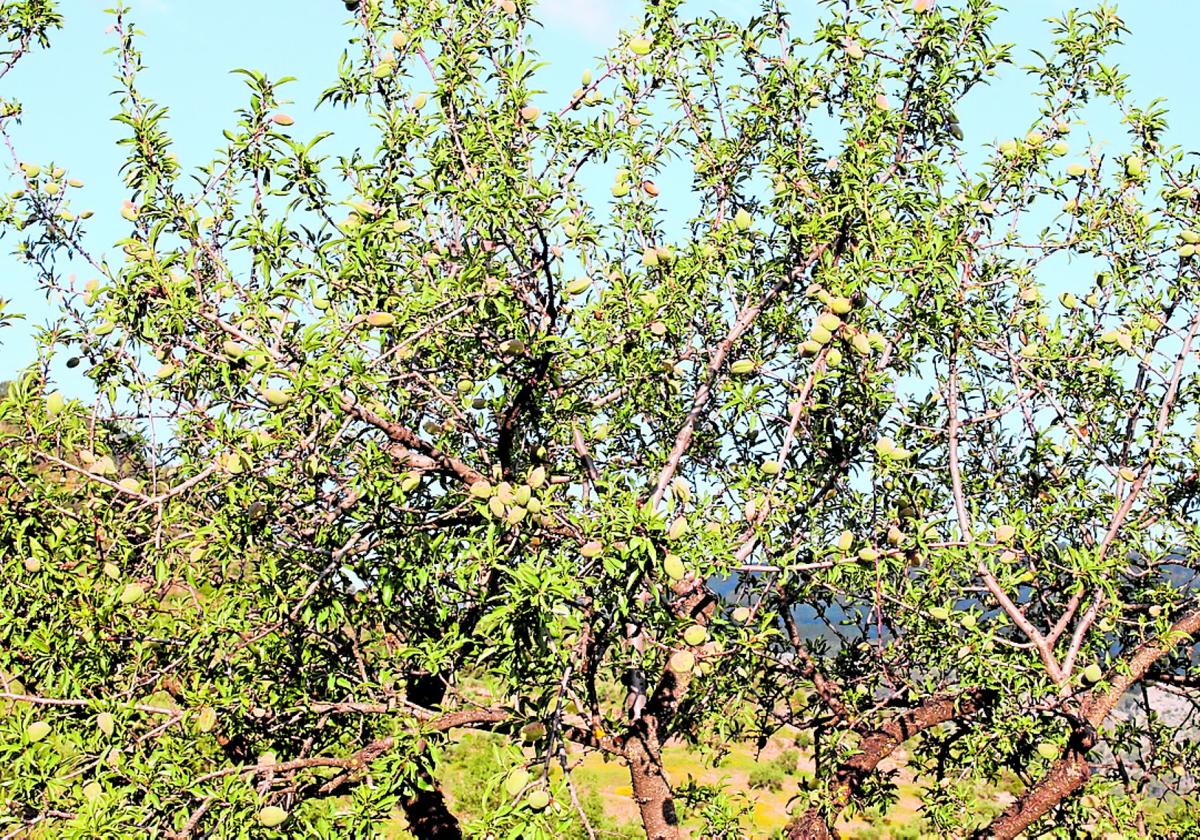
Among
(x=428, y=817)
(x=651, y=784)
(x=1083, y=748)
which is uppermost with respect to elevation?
(x=1083, y=748)

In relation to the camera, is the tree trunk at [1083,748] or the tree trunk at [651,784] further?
the tree trunk at [1083,748]

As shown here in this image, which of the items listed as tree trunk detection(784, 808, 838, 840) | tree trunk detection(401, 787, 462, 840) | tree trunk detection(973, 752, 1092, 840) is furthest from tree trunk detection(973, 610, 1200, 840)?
tree trunk detection(401, 787, 462, 840)

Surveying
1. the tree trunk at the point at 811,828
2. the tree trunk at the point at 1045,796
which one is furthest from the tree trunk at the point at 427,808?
the tree trunk at the point at 1045,796

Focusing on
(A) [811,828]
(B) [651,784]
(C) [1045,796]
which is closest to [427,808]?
→ (B) [651,784]

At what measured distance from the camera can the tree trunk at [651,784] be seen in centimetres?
399

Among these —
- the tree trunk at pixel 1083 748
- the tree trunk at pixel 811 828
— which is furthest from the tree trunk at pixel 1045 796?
the tree trunk at pixel 811 828

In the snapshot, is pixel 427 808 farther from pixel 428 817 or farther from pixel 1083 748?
pixel 1083 748

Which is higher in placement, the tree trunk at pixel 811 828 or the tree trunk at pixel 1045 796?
the tree trunk at pixel 1045 796

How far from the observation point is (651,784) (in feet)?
13.1

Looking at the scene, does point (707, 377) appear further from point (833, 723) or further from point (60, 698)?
point (60, 698)

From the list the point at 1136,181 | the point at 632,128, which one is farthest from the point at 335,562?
the point at 1136,181

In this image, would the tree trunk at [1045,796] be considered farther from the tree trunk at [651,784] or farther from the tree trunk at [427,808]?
the tree trunk at [427,808]

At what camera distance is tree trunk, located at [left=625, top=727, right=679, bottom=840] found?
399 cm

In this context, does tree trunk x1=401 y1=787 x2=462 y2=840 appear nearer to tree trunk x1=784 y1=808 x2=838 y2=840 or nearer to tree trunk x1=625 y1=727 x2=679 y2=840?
tree trunk x1=625 y1=727 x2=679 y2=840
